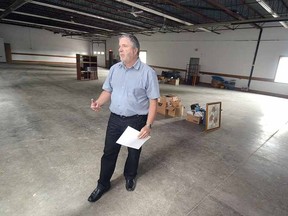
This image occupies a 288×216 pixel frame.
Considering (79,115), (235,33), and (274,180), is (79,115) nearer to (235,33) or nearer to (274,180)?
(274,180)

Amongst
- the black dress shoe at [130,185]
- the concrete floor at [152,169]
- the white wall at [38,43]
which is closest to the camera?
the concrete floor at [152,169]

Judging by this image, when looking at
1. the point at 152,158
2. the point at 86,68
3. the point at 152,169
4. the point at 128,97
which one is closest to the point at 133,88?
the point at 128,97

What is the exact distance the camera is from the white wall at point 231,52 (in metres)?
8.37

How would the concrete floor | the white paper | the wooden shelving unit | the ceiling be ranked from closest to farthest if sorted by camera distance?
the white paper, the concrete floor, the ceiling, the wooden shelving unit

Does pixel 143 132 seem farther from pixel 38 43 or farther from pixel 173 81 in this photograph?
pixel 38 43

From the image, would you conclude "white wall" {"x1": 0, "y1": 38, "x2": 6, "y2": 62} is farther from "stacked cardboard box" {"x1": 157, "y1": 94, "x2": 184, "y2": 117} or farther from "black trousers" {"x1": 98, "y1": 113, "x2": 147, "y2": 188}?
"black trousers" {"x1": 98, "y1": 113, "x2": 147, "y2": 188}

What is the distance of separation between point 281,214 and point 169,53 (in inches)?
468

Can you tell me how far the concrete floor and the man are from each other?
0.38m

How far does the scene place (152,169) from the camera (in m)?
2.27

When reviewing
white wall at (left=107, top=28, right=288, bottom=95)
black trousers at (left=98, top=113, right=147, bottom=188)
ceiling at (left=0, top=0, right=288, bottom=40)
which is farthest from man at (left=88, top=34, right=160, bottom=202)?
white wall at (left=107, top=28, right=288, bottom=95)

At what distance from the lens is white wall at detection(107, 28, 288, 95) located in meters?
8.37

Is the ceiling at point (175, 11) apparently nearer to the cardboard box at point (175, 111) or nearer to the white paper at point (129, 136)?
the cardboard box at point (175, 111)

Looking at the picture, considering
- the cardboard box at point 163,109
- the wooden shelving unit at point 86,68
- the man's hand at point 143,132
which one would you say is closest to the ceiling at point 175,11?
the wooden shelving unit at point 86,68

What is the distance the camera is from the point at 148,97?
156 centimetres
